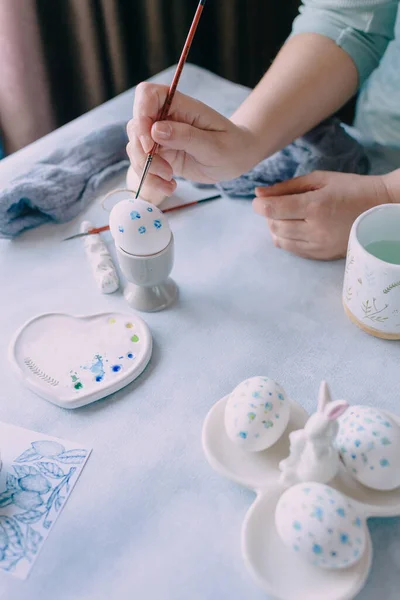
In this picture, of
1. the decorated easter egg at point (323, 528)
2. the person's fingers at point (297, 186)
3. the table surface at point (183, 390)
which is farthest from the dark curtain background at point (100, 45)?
the decorated easter egg at point (323, 528)

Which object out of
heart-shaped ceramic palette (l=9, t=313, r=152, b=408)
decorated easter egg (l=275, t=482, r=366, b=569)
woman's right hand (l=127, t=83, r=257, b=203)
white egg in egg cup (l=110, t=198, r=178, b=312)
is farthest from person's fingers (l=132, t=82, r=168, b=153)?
decorated easter egg (l=275, t=482, r=366, b=569)

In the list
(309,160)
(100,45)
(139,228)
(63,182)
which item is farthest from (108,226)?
(100,45)

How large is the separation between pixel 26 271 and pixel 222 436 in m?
0.37

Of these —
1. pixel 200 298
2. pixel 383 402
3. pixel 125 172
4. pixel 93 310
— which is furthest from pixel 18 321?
pixel 383 402

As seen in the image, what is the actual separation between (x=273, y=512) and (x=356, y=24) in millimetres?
705

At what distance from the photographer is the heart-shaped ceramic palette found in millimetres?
616

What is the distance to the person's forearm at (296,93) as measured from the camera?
2.70ft

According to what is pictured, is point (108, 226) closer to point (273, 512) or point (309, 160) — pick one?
point (309, 160)

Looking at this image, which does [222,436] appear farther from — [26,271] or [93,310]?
[26,271]

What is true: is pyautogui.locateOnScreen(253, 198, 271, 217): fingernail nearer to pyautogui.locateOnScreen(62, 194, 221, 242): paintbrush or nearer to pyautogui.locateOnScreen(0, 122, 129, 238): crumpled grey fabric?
pyautogui.locateOnScreen(62, 194, 221, 242): paintbrush

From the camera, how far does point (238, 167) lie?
0.80m

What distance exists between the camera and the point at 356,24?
861 mm

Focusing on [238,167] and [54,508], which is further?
[238,167]

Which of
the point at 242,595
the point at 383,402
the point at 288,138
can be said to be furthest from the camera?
the point at 288,138
